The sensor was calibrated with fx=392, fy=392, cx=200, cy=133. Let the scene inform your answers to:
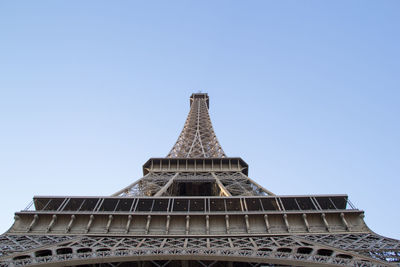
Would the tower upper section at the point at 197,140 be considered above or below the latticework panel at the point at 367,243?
above

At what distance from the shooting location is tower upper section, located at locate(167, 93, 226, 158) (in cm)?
4134

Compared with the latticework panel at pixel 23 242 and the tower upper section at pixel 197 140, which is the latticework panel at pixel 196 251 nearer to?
the latticework panel at pixel 23 242

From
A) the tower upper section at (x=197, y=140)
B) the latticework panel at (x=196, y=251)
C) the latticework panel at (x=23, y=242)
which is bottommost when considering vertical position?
the latticework panel at (x=196, y=251)

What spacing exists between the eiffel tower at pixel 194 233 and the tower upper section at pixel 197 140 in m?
14.9

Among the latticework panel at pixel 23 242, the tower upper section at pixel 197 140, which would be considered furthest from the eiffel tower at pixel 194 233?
the tower upper section at pixel 197 140

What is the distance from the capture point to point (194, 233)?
2064 cm

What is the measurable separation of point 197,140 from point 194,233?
1029 inches

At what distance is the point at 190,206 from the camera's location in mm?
24312

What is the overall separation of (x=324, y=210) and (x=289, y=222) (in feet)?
6.83

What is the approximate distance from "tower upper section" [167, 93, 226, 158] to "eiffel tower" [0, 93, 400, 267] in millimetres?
14945

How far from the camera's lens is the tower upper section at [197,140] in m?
41.3

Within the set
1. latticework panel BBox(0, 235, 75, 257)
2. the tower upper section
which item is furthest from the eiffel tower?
the tower upper section

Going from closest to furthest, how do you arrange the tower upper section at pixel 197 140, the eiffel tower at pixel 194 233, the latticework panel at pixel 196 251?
the latticework panel at pixel 196 251, the eiffel tower at pixel 194 233, the tower upper section at pixel 197 140

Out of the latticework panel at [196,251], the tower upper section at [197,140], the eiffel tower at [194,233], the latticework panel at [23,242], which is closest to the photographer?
the latticework panel at [196,251]
